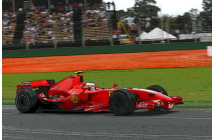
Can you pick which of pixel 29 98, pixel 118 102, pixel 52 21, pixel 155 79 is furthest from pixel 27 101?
pixel 52 21

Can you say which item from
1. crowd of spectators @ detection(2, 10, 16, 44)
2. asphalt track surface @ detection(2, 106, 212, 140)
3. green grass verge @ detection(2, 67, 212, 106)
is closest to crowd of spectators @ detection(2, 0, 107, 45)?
crowd of spectators @ detection(2, 10, 16, 44)

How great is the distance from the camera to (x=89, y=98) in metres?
9.37

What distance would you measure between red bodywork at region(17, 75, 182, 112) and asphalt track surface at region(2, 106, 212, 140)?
0.65 feet

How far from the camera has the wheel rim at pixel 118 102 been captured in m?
8.65

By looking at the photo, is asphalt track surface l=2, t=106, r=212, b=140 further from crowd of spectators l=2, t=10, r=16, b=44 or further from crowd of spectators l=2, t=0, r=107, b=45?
crowd of spectators l=2, t=10, r=16, b=44

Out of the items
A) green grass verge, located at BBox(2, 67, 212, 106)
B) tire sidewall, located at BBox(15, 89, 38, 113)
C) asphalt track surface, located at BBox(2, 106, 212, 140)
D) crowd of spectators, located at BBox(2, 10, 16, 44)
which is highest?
crowd of spectators, located at BBox(2, 10, 16, 44)

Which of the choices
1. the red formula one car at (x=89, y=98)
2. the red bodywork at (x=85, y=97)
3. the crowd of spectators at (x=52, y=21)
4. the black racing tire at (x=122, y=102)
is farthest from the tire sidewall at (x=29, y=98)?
the crowd of spectators at (x=52, y=21)

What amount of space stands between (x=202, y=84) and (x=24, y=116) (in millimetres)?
7194

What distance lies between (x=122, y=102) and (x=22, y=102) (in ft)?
8.09

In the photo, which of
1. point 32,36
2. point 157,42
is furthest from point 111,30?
point 32,36

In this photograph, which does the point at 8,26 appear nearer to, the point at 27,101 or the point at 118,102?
the point at 27,101

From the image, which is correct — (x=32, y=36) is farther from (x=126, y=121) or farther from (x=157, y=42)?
(x=126, y=121)

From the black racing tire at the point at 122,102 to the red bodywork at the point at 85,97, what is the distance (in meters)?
0.23

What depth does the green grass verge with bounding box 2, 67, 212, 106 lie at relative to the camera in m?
13.7
